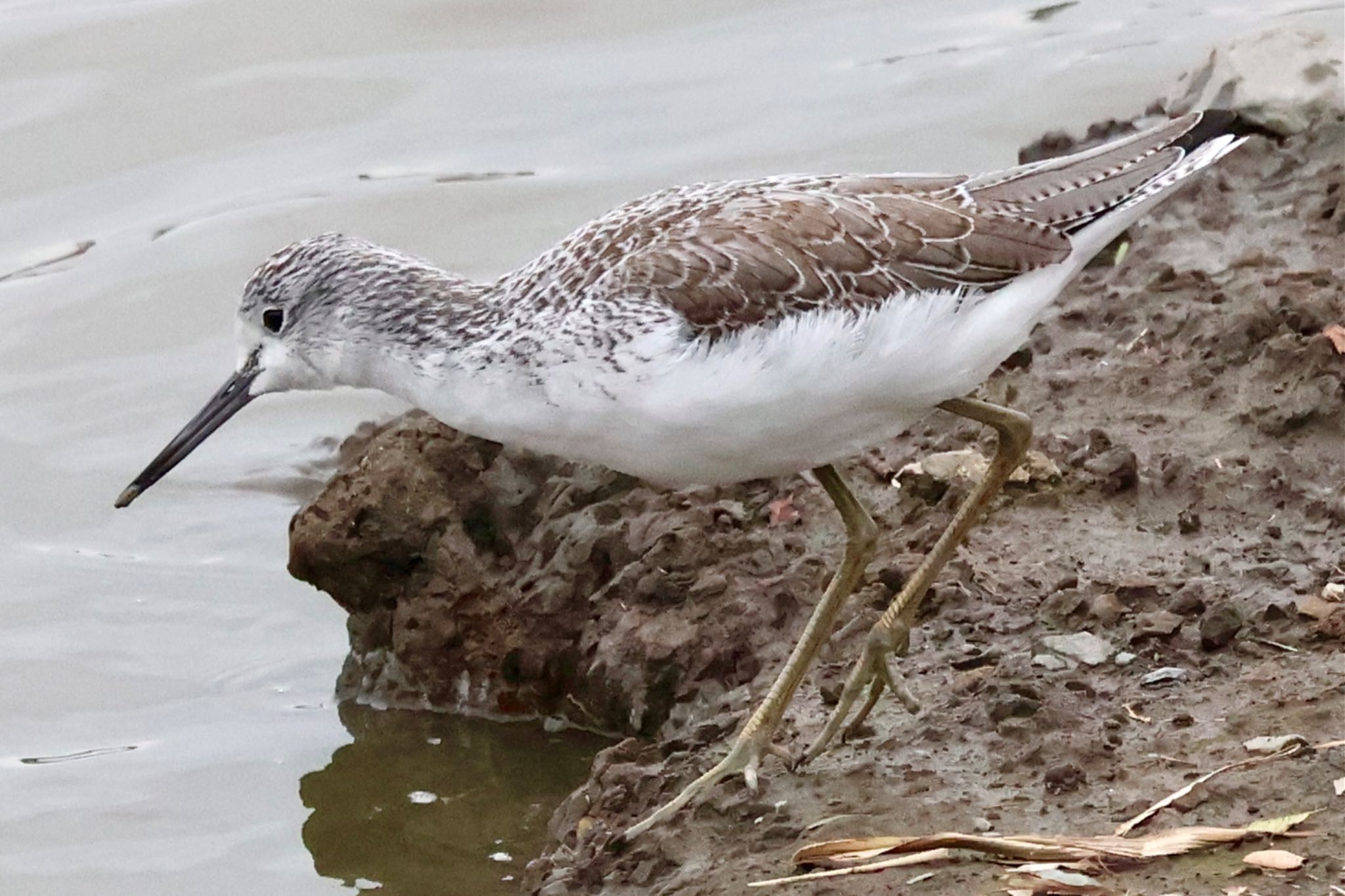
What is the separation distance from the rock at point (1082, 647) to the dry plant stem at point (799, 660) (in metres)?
0.57

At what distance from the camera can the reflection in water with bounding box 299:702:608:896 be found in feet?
19.0

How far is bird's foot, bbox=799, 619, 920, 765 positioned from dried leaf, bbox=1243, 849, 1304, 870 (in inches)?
47.8

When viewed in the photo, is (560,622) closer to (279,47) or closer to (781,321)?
(781,321)

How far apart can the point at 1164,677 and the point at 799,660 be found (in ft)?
3.21

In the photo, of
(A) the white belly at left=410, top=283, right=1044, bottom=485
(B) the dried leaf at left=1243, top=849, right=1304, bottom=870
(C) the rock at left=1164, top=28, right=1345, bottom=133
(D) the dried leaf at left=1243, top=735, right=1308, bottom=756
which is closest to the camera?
(B) the dried leaf at left=1243, top=849, right=1304, bottom=870

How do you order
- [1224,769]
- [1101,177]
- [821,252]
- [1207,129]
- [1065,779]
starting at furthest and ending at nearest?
[1207,129] → [1101,177] → [821,252] → [1065,779] → [1224,769]

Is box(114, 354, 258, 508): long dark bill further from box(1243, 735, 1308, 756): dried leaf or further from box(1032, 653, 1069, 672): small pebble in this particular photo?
box(1243, 735, 1308, 756): dried leaf

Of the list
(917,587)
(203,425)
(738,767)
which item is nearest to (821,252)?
(917,587)

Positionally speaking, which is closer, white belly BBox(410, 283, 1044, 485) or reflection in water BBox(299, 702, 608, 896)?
white belly BBox(410, 283, 1044, 485)

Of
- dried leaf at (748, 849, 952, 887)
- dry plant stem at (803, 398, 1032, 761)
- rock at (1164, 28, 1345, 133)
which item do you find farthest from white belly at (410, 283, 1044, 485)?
rock at (1164, 28, 1345, 133)

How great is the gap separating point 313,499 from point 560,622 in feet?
3.26

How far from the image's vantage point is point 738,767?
520 cm

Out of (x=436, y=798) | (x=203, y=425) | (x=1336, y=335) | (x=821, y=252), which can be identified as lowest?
(x=436, y=798)

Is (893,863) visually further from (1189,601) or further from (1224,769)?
(1189,601)
